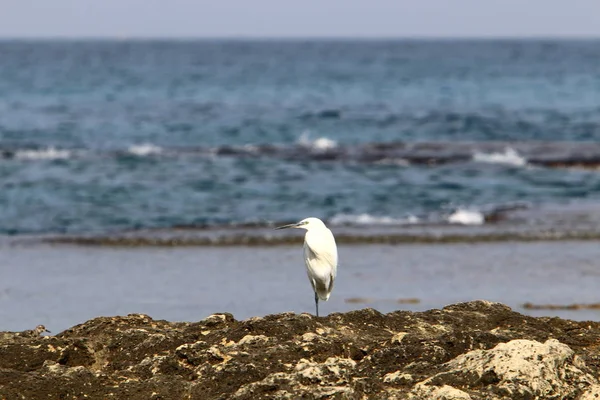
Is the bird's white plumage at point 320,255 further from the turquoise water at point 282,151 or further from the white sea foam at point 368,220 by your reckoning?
the turquoise water at point 282,151

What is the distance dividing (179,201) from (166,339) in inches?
548

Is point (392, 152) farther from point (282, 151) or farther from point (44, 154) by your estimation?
point (44, 154)

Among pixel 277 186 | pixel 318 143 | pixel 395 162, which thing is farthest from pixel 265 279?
pixel 318 143

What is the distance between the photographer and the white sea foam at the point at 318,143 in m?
27.7

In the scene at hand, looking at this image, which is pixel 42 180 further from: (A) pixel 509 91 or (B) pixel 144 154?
(A) pixel 509 91

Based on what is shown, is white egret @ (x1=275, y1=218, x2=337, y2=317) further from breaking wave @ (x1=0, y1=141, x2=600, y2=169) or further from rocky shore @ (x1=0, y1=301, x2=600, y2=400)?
breaking wave @ (x1=0, y1=141, x2=600, y2=169)

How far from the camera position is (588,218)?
1612 centimetres

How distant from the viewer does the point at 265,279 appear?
445 inches

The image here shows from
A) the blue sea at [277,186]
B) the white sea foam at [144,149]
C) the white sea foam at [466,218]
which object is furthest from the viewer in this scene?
the white sea foam at [144,149]

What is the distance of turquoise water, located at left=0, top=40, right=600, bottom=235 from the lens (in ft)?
59.5

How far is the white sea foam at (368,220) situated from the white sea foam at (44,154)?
32.4ft

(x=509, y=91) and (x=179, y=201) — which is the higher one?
(x=509, y=91)

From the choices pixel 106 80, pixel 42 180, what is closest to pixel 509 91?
pixel 106 80

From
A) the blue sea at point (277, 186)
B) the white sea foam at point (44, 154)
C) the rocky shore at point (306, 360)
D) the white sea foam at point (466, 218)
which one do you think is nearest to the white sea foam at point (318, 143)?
the blue sea at point (277, 186)
